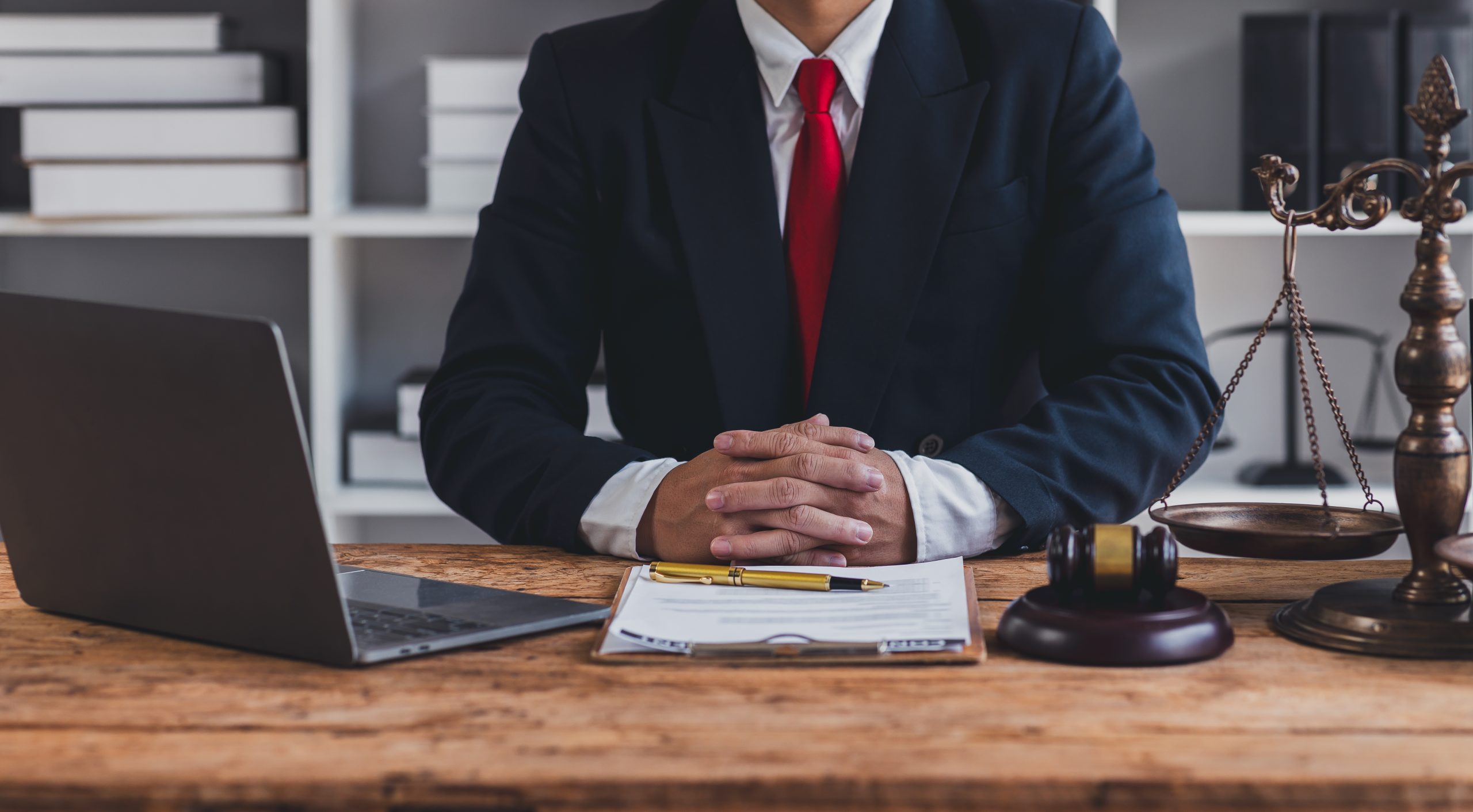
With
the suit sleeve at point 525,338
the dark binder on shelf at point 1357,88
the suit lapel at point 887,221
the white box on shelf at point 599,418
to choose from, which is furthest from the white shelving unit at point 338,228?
the suit lapel at point 887,221

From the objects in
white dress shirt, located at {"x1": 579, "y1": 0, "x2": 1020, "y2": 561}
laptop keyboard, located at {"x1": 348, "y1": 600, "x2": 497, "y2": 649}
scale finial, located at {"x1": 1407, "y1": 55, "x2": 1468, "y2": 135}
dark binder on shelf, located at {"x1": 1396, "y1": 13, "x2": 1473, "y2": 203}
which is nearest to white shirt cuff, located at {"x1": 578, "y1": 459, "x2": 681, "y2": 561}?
white dress shirt, located at {"x1": 579, "y1": 0, "x2": 1020, "y2": 561}

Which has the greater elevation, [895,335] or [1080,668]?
[895,335]

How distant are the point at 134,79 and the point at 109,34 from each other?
0.08 metres

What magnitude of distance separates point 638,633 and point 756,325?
0.67 meters

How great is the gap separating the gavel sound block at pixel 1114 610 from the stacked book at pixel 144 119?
1.67 m

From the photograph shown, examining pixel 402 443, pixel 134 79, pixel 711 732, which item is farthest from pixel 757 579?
pixel 134 79

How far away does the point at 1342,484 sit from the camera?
216cm

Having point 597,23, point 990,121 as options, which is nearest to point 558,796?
point 990,121

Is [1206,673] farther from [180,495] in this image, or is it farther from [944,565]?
[180,495]

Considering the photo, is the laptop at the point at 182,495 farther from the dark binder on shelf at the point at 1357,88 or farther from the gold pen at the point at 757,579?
the dark binder on shelf at the point at 1357,88

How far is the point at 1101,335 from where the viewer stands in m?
1.30

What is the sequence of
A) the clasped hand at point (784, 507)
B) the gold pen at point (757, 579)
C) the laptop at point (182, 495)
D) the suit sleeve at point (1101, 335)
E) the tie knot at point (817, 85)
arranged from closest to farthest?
the laptop at point (182, 495), the gold pen at point (757, 579), the clasped hand at point (784, 507), the suit sleeve at point (1101, 335), the tie knot at point (817, 85)

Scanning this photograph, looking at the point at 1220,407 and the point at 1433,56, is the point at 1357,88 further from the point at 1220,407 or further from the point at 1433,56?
the point at 1220,407

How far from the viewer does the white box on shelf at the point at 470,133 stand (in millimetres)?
2092
